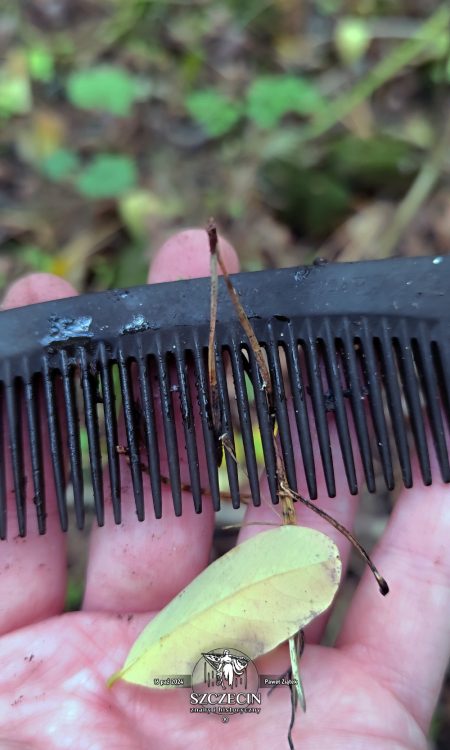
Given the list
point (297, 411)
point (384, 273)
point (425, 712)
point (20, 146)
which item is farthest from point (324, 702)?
point (20, 146)

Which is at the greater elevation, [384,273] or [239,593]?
[384,273]

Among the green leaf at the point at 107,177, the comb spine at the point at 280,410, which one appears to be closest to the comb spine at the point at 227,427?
the comb spine at the point at 280,410

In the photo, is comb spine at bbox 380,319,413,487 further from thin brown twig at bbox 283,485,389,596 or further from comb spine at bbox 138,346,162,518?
comb spine at bbox 138,346,162,518

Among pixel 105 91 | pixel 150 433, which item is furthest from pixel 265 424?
pixel 105 91

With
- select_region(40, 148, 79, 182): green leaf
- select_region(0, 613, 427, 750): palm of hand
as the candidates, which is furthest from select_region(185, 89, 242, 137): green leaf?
select_region(0, 613, 427, 750): palm of hand

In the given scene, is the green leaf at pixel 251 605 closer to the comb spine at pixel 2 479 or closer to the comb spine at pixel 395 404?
the comb spine at pixel 395 404

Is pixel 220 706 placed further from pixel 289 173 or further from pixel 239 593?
pixel 289 173

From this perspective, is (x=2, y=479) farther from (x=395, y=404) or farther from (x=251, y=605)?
(x=395, y=404)
